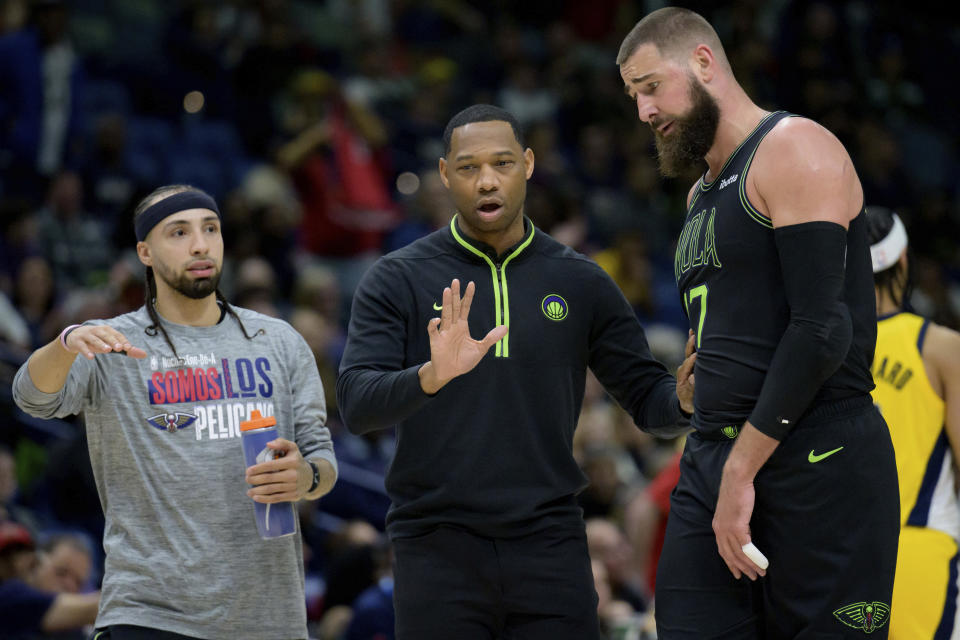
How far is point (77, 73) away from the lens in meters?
10.2

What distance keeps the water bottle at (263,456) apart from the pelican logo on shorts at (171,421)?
0.76 feet

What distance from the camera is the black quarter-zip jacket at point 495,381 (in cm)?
397

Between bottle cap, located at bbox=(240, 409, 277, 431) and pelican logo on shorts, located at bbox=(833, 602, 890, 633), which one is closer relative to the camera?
pelican logo on shorts, located at bbox=(833, 602, 890, 633)

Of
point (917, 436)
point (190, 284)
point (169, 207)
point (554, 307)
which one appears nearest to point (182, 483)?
point (190, 284)

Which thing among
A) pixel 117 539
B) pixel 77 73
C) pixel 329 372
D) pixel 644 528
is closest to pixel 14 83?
pixel 77 73

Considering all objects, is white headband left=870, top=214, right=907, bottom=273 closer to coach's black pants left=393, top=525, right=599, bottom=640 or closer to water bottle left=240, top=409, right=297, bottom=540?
coach's black pants left=393, top=525, right=599, bottom=640

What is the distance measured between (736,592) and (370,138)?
794cm

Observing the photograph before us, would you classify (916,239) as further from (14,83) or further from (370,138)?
(14,83)

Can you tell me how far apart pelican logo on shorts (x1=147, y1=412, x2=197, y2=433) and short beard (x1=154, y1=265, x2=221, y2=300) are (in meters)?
0.44

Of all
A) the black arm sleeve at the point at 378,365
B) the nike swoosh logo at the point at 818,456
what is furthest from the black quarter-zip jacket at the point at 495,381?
the nike swoosh logo at the point at 818,456

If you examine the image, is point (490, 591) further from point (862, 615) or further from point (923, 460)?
point (923, 460)

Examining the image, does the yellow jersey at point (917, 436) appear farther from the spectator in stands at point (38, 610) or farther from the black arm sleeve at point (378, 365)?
the spectator in stands at point (38, 610)

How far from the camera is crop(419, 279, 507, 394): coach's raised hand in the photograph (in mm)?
3688

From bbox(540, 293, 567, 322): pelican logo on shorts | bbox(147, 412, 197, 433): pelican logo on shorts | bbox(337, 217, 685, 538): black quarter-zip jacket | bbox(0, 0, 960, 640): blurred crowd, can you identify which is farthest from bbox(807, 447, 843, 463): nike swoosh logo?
bbox(0, 0, 960, 640): blurred crowd
